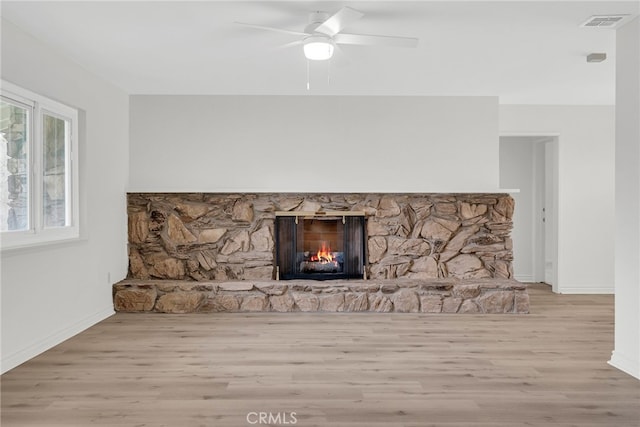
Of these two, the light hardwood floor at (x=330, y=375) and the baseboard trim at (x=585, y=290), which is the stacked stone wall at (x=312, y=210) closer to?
the light hardwood floor at (x=330, y=375)

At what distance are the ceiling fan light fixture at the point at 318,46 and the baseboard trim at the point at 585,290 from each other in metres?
4.52

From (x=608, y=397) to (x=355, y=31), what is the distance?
2.85 meters

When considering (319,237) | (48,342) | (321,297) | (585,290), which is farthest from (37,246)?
(585,290)

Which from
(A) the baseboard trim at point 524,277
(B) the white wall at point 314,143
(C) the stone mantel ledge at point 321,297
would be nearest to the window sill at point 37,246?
(C) the stone mantel ledge at point 321,297

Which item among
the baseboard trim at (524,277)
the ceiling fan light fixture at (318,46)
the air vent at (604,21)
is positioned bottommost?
the baseboard trim at (524,277)

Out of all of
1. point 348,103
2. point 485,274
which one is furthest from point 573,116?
point 348,103

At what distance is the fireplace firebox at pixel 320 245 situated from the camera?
17.0 ft

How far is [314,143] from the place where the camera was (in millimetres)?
5277

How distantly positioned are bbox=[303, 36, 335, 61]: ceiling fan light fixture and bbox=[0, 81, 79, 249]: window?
6.83ft

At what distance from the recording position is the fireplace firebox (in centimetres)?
519

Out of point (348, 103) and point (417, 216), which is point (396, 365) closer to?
point (417, 216)

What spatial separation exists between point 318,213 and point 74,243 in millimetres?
2406

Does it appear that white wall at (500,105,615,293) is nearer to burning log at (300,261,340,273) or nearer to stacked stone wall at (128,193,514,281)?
stacked stone wall at (128,193,514,281)

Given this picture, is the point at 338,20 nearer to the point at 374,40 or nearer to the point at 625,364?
the point at 374,40
